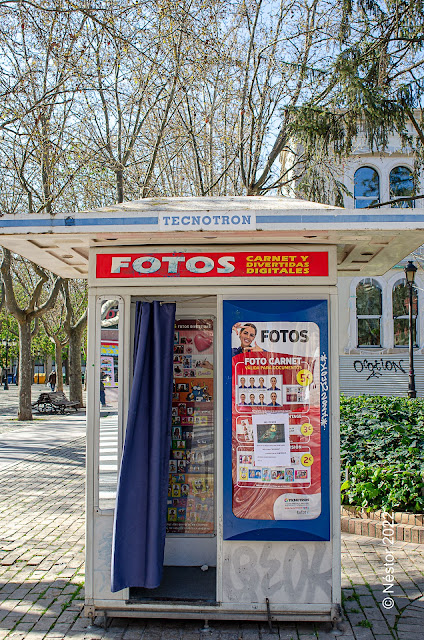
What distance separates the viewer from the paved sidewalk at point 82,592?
13.1 ft

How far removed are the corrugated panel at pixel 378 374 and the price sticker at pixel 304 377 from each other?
17451 mm

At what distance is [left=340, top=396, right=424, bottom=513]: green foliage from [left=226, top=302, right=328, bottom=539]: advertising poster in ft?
7.96

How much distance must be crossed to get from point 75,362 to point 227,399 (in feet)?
67.5

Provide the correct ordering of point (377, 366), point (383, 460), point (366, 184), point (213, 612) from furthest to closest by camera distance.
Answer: point (366, 184), point (377, 366), point (383, 460), point (213, 612)

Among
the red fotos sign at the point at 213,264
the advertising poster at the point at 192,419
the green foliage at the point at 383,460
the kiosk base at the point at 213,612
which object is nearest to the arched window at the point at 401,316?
the green foliage at the point at 383,460

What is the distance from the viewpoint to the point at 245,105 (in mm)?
13695

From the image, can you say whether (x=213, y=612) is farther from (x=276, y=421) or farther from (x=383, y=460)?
(x=383, y=460)

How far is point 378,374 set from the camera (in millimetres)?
21969

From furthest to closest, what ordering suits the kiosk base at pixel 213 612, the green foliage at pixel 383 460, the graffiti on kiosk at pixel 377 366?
the graffiti on kiosk at pixel 377 366 → the green foliage at pixel 383 460 → the kiosk base at pixel 213 612

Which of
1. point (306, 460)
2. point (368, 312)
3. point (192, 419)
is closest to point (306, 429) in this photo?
point (306, 460)

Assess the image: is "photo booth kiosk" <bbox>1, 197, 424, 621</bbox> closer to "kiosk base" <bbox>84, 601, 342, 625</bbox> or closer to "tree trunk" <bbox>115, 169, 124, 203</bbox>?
"kiosk base" <bbox>84, 601, 342, 625</bbox>

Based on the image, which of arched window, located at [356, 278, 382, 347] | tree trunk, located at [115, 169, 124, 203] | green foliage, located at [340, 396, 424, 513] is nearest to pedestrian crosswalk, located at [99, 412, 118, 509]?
green foliage, located at [340, 396, 424, 513]

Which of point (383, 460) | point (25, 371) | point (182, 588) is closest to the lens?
point (182, 588)

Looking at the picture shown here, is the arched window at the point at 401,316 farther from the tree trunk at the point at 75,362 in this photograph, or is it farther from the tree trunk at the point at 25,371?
the tree trunk at the point at 25,371
